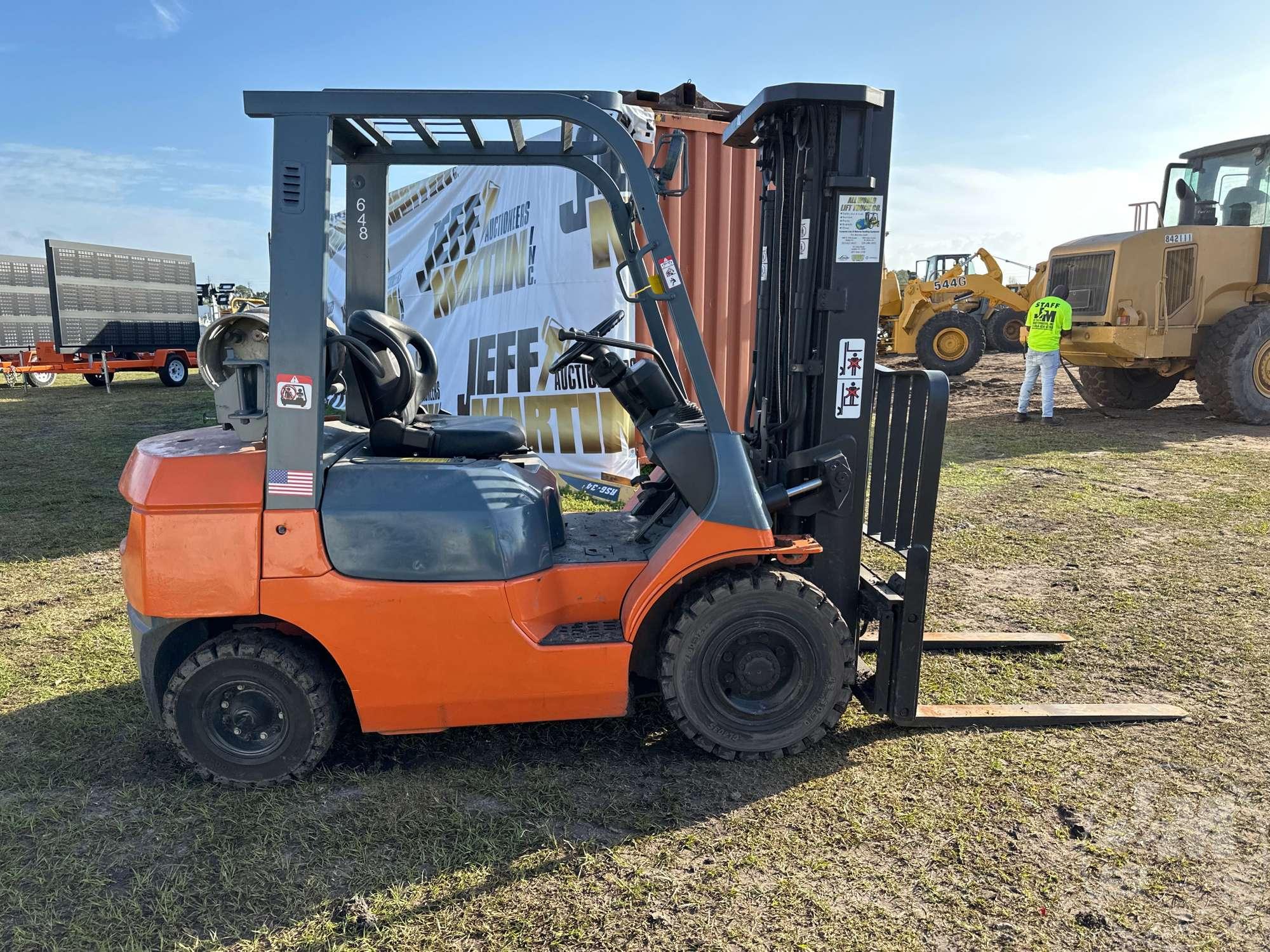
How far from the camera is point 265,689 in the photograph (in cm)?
321

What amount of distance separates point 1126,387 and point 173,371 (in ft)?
67.3

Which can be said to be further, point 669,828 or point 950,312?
point 950,312

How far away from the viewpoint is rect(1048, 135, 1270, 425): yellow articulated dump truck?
39.2ft

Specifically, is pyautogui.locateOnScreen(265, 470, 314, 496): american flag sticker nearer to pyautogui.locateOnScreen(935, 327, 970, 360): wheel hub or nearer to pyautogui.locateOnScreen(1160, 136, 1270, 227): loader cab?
pyautogui.locateOnScreen(1160, 136, 1270, 227): loader cab

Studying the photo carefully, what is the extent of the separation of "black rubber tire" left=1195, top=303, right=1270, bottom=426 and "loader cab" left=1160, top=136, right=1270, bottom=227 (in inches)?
64.2

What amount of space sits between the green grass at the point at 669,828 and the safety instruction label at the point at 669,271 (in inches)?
74.6

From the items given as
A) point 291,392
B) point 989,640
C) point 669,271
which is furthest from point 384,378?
point 989,640

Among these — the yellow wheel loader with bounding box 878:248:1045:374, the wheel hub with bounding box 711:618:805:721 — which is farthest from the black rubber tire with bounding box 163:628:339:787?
the yellow wheel loader with bounding box 878:248:1045:374

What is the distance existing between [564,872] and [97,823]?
5.67 feet

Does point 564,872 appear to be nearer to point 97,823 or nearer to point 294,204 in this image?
point 97,823

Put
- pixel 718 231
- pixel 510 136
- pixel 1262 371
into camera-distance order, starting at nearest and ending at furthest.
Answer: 1. pixel 510 136
2. pixel 718 231
3. pixel 1262 371

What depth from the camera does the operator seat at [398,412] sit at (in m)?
3.51

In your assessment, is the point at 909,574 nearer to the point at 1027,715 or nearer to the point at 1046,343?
the point at 1027,715

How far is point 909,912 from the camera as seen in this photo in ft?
8.53
